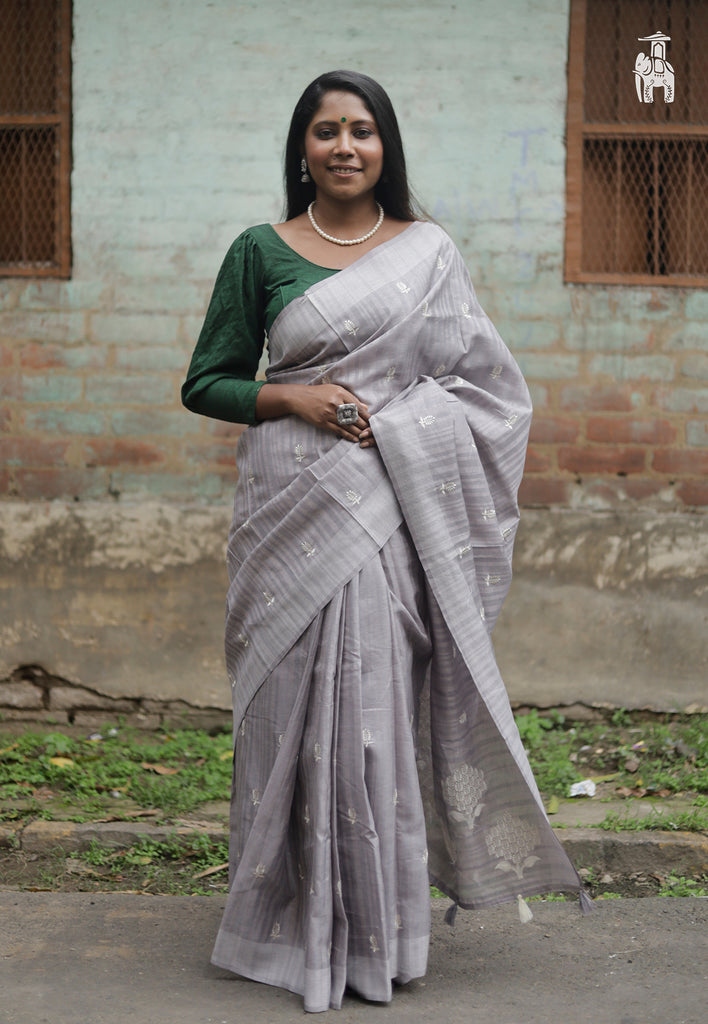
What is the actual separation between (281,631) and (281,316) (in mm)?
762

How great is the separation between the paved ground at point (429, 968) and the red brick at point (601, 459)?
6.18 ft

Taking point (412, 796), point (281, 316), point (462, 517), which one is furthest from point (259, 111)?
point (412, 796)

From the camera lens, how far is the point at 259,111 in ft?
15.0

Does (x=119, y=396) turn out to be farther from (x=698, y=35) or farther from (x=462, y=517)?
(x=698, y=35)

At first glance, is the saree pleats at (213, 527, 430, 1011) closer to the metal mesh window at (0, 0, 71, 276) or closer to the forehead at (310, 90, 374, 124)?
the forehead at (310, 90, 374, 124)

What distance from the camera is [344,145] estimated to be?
2777 millimetres

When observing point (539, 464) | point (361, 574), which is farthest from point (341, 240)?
point (539, 464)

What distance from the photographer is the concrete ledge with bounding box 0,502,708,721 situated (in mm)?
4688

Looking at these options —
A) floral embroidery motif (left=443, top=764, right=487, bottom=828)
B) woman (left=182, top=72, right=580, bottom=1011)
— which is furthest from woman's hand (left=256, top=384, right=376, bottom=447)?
floral embroidery motif (left=443, top=764, right=487, bottom=828)

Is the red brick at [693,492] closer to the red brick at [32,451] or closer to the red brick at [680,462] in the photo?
the red brick at [680,462]

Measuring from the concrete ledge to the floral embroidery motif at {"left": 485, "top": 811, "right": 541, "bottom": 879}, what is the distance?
189 centimetres

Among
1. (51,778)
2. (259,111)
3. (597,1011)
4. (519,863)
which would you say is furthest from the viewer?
(259,111)

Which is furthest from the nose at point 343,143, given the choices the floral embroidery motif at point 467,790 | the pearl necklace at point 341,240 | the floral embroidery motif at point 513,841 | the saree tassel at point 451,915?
the saree tassel at point 451,915

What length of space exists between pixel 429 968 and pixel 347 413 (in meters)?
1.41
